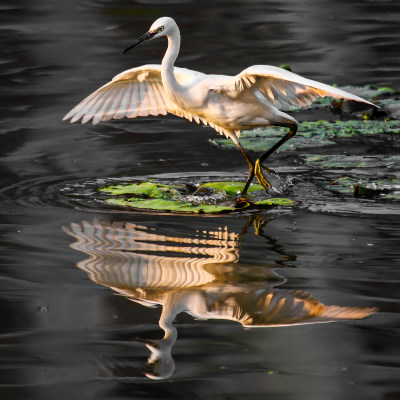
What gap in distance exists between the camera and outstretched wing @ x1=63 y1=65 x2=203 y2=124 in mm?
8086

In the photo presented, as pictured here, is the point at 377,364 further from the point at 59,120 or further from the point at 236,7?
the point at 236,7

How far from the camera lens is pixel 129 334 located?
179 inches

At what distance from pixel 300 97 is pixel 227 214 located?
1264 mm

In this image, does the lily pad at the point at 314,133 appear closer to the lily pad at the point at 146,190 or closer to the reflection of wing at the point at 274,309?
the lily pad at the point at 146,190

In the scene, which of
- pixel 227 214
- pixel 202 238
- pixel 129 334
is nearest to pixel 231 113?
pixel 227 214

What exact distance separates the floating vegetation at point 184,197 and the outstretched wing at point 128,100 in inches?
33.0

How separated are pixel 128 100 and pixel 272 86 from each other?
1646 mm

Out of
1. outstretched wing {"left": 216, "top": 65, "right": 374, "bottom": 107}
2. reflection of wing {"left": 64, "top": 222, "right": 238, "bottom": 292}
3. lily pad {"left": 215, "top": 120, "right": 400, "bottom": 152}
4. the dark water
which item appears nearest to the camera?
the dark water

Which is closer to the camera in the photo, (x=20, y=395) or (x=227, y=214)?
(x=20, y=395)

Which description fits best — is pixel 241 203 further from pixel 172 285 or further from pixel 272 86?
pixel 172 285

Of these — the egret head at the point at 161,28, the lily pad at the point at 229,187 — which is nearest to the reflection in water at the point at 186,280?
the lily pad at the point at 229,187

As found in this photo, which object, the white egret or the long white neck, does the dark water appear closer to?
the white egret

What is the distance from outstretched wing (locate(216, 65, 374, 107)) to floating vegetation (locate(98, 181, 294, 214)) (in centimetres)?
78

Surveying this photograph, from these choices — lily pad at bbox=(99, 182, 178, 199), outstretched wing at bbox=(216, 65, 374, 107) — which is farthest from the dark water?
outstretched wing at bbox=(216, 65, 374, 107)
